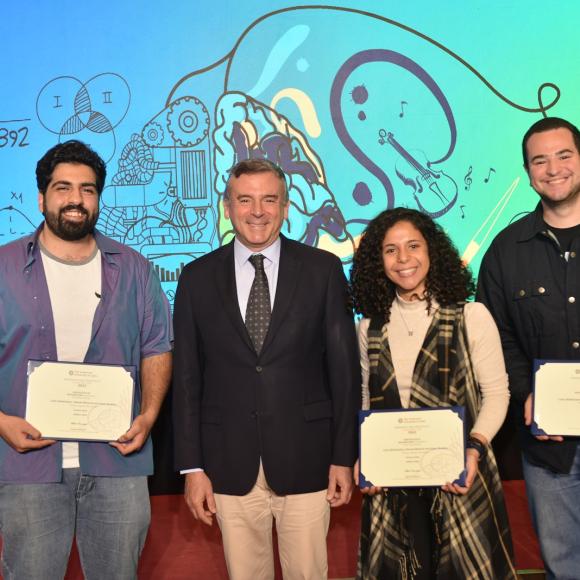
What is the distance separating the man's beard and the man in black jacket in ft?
4.88

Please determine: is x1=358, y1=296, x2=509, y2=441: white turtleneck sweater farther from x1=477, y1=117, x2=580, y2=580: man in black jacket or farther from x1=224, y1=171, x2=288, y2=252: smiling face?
x1=224, y1=171, x2=288, y2=252: smiling face

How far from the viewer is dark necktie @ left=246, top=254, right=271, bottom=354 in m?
2.50

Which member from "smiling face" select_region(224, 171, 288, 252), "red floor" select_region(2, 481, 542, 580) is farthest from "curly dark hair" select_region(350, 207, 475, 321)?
"red floor" select_region(2, 481, 542, 580)

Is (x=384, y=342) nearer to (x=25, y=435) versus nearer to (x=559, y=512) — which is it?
(x=559, y=512)

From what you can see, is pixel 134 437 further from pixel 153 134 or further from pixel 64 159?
pixel 153 134

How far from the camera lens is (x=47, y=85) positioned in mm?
4094

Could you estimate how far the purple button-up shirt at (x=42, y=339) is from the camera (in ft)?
7.84

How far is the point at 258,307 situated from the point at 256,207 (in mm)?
344

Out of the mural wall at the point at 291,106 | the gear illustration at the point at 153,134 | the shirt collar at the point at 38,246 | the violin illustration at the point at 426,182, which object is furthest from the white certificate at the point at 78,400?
the violin illustration at the point at 426,182

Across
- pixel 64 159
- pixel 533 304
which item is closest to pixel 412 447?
pixel 533 304

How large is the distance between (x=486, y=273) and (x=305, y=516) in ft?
3.65

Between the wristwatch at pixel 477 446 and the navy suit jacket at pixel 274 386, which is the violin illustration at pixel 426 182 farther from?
the wristwatch at pixel 477 446

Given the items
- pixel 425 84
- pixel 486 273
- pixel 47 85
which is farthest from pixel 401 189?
pixel 47 85

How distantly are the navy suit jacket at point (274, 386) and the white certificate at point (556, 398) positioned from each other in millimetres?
595
